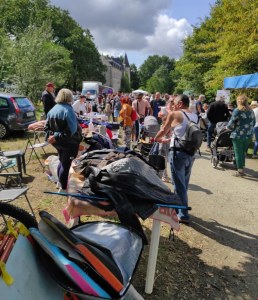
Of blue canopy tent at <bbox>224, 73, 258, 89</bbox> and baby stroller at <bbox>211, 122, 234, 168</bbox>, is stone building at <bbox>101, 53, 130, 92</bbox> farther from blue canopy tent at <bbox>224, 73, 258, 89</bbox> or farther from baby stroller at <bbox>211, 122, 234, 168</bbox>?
baby stroller at <bbox>211, 122, 234, 168</bbox>

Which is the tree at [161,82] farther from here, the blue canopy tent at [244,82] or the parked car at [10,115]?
the parked car at [10,115]

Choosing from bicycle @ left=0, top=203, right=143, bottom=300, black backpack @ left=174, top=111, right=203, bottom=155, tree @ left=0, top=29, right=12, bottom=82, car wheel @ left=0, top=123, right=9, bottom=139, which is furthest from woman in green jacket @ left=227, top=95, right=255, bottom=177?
A: tree @ left=0, top=29, right=12, bottom=82

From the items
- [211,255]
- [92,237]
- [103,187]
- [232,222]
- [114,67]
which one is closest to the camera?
[92,237]

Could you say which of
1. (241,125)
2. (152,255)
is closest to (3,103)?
(241,125)

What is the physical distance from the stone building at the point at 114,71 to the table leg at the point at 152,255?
86369 mm

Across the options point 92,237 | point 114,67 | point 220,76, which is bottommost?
point 92,237

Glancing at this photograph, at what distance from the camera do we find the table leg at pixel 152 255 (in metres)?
2.99

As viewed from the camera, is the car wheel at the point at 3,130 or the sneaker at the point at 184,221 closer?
the sneaker at the point at 184,221

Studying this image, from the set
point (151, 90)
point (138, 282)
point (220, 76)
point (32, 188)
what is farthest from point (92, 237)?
point (151, 90)

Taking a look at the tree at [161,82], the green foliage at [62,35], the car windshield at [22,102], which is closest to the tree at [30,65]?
the green foliage at [62,35]

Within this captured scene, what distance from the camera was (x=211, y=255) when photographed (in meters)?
3.87

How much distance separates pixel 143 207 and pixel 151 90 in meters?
84.0

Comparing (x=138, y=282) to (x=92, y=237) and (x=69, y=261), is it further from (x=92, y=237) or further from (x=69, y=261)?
(x=69, y=261)

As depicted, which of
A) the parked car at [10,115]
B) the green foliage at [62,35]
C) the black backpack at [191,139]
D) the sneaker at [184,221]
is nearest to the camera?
the black backpack at [191,139]
